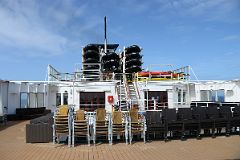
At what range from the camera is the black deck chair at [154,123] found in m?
10.9

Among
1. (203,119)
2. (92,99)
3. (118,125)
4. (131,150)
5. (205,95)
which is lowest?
(131,150)

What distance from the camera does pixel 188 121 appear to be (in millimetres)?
11398

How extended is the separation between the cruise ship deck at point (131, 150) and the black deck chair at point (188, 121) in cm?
45

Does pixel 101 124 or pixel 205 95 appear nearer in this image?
pixel 101 124

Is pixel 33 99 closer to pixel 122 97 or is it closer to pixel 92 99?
pixel 92 99

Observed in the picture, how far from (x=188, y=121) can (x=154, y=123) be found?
1369mm

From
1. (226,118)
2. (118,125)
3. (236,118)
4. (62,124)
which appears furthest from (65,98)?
(236,118)

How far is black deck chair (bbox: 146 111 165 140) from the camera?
35.9ft

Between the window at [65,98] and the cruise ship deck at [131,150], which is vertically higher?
the window at [65,98]

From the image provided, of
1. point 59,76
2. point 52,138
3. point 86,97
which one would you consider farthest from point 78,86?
point 52,138

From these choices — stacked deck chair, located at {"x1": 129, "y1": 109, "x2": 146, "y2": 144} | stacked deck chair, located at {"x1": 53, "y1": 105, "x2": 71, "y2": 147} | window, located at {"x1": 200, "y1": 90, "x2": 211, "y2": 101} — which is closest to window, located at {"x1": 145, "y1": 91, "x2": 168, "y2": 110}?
window, located at {"x1": 200, "y1": 90, "x2": 211, "y2": 101}

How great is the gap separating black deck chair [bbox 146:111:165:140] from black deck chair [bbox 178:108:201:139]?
2.92ft

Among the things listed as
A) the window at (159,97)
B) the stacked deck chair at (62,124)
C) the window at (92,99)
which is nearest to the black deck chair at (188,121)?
the stacked deck chair at (62,124)

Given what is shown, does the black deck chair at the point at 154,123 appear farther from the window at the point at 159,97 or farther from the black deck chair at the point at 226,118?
the window at the point at 159,97
